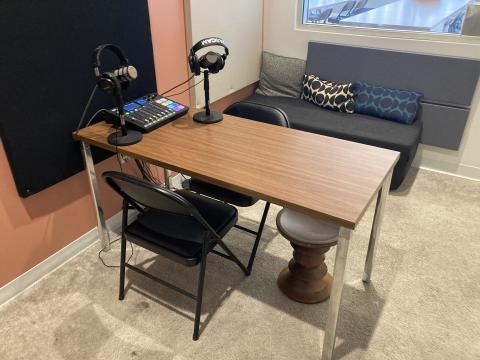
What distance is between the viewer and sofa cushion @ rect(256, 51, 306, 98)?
3.64 m

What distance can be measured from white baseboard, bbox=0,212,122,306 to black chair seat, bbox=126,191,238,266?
0.69 meters

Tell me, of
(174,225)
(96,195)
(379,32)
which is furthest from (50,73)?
(379,32)

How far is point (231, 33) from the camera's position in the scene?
3.17m

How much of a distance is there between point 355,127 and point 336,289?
1.82m

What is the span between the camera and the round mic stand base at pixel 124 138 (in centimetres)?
195

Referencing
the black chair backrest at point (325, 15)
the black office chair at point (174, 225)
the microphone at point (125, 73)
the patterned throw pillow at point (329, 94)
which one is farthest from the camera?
the black chair backrest at point (325, 15)

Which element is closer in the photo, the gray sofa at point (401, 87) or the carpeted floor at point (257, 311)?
the carpeted floor at point (257, 311)

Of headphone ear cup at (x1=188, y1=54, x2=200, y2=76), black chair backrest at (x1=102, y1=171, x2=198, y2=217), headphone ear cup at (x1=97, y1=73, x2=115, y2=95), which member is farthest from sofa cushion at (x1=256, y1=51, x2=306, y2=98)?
black chair backrest at (x1=102, y1=171, x2=198, y2=217)

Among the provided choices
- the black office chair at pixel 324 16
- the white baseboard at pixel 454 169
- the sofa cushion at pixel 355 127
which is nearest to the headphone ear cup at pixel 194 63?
the sofa cushion at pixel 355 127

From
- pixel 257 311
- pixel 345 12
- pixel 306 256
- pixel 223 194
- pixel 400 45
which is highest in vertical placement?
pixel 345 12

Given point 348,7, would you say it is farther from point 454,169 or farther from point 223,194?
point 223,194

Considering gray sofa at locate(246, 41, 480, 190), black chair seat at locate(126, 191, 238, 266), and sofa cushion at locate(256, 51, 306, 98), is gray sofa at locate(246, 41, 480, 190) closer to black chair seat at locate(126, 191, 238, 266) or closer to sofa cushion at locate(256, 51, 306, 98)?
sofa cushion at locate(256, 51, 306, 98)

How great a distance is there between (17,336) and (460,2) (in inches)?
141

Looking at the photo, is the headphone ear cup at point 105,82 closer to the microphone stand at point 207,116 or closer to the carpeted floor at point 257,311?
the microphone stand at point 207,116
